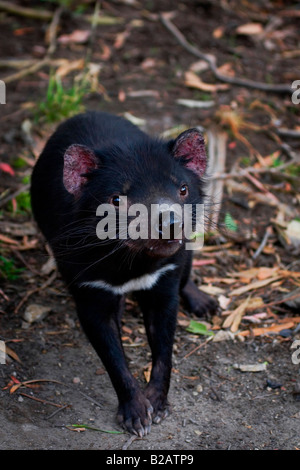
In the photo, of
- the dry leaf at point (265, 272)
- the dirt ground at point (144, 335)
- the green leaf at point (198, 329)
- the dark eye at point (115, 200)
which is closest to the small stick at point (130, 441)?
the dirt ground at point (144, 335)

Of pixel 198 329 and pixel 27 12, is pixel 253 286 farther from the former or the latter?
pixel 27 12

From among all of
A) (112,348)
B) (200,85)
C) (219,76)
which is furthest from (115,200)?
(219,76)

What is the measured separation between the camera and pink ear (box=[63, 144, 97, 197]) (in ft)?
9.77

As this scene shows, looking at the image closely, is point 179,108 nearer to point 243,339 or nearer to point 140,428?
point 243,339

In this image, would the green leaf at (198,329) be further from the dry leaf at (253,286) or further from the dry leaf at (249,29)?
the dry leaf at (249,29)

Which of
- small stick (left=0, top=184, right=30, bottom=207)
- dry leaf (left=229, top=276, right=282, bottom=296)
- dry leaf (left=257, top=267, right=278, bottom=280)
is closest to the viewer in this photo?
dry leaf (left=229, top=276, right=282, bottom=296)

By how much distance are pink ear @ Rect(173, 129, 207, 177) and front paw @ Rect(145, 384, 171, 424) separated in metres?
1.04

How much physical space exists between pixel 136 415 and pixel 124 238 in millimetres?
856

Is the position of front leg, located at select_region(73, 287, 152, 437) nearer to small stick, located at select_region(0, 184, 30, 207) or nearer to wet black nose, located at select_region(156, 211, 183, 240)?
wet black nose, located at select_region(156, 211, 183, 240)

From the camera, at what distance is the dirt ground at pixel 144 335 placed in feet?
10.2

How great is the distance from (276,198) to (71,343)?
214cm

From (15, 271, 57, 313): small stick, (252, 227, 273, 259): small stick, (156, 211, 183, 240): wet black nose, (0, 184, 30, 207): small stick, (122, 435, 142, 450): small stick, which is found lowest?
(122, 435, 142, 450): small stick

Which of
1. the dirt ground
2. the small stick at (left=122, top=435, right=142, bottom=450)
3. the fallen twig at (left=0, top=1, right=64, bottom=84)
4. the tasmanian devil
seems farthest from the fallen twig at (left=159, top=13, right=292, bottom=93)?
the small stick at (left=122, top=435, right=142, bottom=450)
